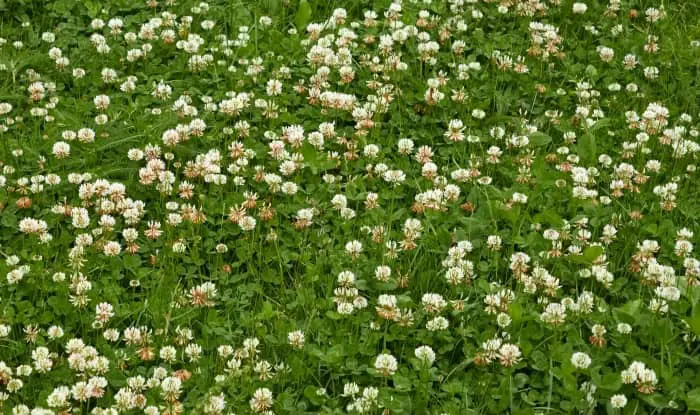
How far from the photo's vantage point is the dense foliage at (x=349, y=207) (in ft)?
14.2

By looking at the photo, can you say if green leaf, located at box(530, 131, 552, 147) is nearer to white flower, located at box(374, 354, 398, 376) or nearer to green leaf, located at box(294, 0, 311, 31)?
green leaf, located at box(294, 0, 311, 31)

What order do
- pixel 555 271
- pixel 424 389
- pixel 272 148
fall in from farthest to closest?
pixel 272 148 < pixel 555 271 < pixel 424 389

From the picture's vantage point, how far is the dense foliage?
14.2ft

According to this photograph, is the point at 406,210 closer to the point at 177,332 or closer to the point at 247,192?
the point at 247,192

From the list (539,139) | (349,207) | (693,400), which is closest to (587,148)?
(539,139)

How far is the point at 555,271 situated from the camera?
4.91 meters

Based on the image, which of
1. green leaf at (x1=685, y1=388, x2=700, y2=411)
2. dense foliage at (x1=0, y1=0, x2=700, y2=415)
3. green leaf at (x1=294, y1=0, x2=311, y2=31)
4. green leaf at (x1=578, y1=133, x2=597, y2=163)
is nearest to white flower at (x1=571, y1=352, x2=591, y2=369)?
dense foliage at (x1=0, y1=0, x2=700, y2=415)

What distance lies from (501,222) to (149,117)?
210 centimetres

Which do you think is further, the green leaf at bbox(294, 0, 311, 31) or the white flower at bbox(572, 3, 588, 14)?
the white flower at bbox(572, 3, 588, 14)

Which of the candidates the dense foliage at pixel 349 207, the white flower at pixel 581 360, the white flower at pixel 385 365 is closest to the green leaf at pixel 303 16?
the dense foliage at pixel 349 207

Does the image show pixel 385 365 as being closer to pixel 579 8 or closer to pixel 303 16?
pixel 303 16

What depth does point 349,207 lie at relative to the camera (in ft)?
17.7

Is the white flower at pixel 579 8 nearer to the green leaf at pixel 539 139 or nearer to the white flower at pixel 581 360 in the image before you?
the green leaf at pixel 539 139

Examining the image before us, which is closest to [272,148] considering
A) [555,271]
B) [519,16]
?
[555,271]
